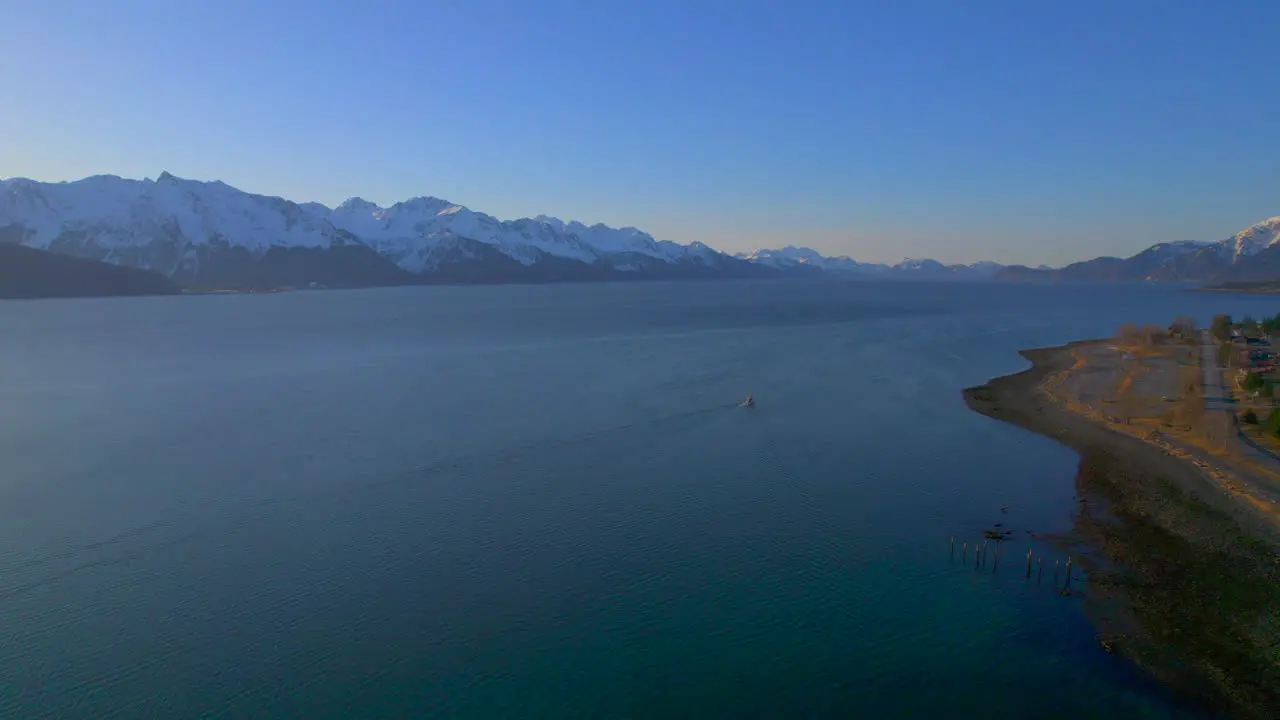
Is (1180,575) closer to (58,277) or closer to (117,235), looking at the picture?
(58,277)

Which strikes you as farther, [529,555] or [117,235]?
[117,235]

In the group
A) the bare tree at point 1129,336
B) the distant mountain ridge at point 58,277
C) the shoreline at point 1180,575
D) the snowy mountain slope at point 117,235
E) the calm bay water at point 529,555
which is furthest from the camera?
the snowy mountain slope at point 117,235

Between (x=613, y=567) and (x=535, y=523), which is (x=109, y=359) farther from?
(x=613, y=567)

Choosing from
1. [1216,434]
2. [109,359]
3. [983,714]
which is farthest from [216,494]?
[109,359]

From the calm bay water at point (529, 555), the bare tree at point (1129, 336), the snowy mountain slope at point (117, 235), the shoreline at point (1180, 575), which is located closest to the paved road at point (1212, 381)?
the bare tree at point (1129, 336)

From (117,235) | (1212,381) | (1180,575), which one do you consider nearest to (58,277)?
(117,235)

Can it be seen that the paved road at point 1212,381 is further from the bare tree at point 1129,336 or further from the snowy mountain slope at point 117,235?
the snowy mountain slope at point 117,235
